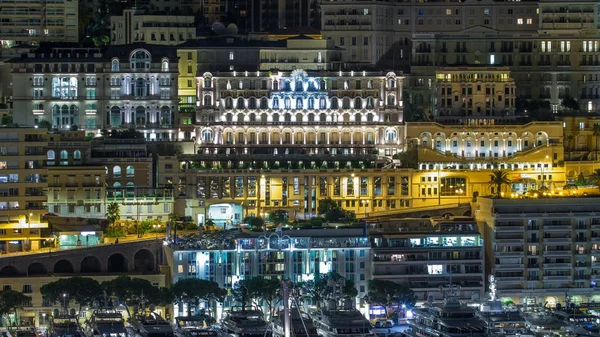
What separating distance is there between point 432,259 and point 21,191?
23.2m

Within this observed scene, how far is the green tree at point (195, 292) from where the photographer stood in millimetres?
136625

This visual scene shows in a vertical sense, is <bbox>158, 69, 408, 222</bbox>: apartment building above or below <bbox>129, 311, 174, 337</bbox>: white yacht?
above

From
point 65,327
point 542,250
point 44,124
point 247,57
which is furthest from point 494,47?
point 65,327

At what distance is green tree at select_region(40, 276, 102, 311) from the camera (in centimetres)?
13588

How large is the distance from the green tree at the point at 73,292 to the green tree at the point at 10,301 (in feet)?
4.53

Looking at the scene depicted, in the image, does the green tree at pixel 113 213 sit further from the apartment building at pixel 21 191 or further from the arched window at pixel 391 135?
the arched window at pixel 391 135

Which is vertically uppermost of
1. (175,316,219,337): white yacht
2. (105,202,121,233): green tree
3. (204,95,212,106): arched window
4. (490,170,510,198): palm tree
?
(204,95,212,106): arched window

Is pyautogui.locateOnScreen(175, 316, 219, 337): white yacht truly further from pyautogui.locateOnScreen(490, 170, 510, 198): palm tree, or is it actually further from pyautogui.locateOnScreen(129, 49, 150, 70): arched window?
pyautogui.locateOnScreen(129, 49, 150, 70): arched window

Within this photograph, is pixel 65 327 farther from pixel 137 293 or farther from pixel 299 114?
pixel 299 114

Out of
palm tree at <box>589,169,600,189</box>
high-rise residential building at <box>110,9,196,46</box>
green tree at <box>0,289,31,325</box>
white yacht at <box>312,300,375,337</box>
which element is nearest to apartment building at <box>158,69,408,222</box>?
palm tree at <box>589,169,600,189</box>

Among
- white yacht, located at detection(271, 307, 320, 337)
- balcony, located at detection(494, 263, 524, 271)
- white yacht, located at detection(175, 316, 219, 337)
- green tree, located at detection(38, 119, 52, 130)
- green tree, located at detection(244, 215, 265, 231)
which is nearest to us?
white yacht, located at detection(271, 307, 320, 337)

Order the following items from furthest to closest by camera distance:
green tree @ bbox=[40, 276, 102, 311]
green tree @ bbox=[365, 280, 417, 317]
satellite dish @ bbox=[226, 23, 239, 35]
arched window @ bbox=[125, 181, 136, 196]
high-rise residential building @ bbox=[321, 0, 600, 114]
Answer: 1. satellite dish @ bbox=[226, 23, 239, 35]
2. high-rise residential building @ bbox=[321, 0, 600, 114]
3. arched window @ bbox=[125, 181, 136, 196]
4. green tree @ bbox=[365, 280, 417, 317]
5. green tree @ bbox=[40, 276, 102, 311]

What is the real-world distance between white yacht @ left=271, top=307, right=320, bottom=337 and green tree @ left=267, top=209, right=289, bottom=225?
24.4m

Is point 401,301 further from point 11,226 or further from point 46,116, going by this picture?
point 46,116
